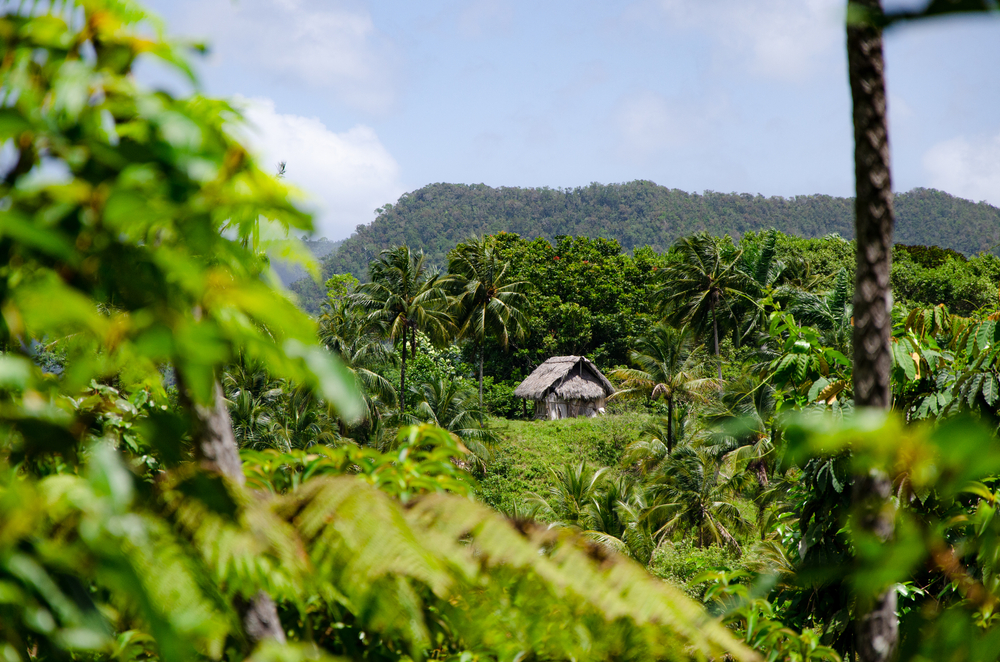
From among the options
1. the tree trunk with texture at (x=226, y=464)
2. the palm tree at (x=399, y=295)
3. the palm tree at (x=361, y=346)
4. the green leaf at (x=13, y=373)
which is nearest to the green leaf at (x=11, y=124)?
the green leaf at (x=13, y=373)

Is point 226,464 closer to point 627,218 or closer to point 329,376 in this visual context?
point 329,376

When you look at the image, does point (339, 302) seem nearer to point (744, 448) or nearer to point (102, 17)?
point (744, 448)

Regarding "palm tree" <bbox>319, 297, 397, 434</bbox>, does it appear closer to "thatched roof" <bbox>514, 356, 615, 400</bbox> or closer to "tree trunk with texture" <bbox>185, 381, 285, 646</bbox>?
"thatched roof" <bbox>514, 356, 615, 400</bbox>

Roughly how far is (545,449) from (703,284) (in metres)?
8.64

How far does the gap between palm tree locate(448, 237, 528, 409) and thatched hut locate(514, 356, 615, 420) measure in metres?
3.36

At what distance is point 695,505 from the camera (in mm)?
16750

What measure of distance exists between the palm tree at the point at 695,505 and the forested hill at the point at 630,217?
67581mm

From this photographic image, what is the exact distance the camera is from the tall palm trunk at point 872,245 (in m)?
1.00

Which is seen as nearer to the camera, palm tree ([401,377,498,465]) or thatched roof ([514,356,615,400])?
palm tree ([401,377,498,465])

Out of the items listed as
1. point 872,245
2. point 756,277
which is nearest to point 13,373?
point 872,245

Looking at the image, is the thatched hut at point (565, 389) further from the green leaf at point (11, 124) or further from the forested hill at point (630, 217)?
the forested hill at point (630, 217)

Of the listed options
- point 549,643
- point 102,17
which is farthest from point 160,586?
point 549,643

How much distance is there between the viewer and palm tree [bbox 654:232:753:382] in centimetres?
2473

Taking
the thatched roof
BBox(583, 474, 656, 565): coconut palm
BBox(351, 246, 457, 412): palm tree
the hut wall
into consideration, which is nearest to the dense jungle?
→ BBox(583, 474, 656, 565): coconut palm
